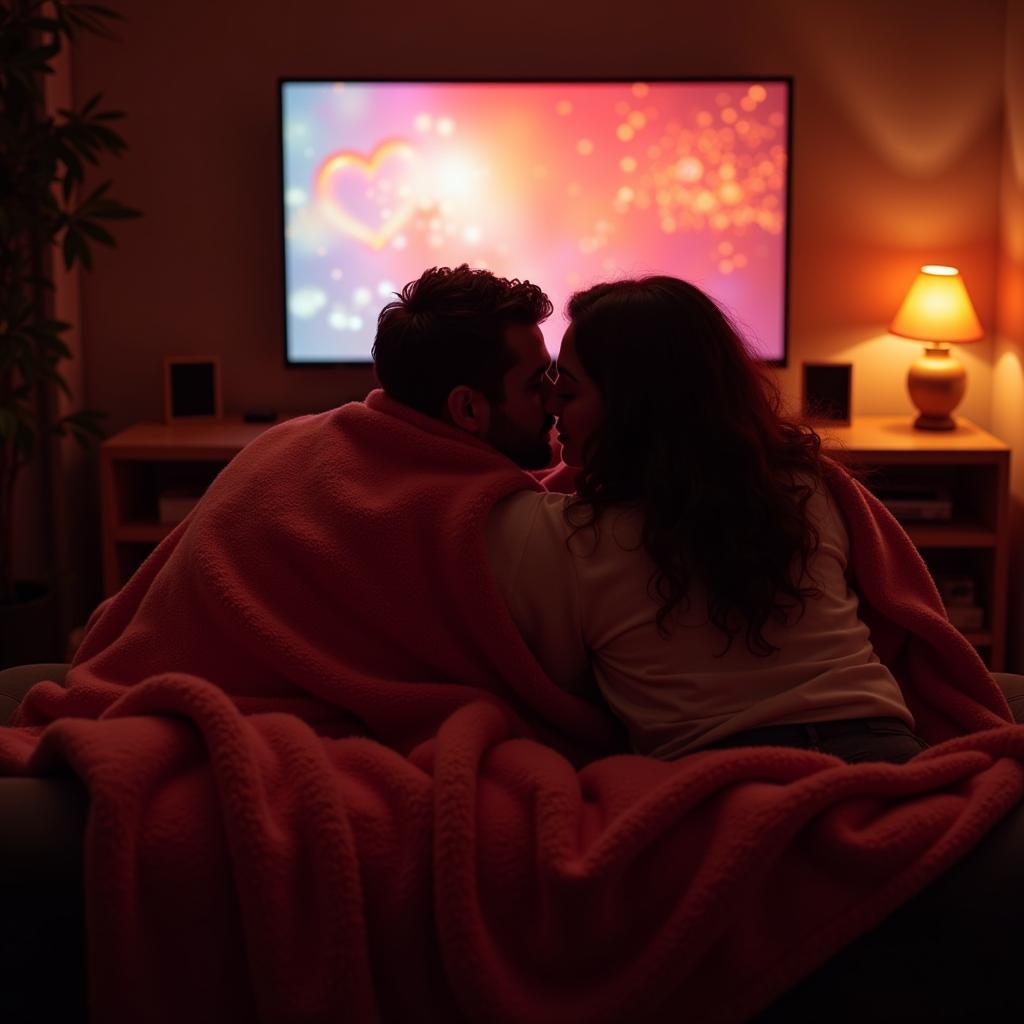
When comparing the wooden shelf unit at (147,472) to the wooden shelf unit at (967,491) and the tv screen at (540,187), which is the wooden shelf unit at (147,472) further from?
the wooden shelf unit at (967,491)

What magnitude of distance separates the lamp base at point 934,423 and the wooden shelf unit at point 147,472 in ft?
5.38

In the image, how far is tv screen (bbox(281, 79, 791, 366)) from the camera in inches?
146

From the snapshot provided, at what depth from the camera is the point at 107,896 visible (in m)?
1.27

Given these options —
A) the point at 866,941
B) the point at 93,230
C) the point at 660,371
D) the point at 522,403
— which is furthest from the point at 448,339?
the point at 93,230

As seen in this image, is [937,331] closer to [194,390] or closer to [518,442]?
[194,390]

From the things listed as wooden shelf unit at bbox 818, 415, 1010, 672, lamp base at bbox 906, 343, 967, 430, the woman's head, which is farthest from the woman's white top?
lamp base at bbox 906, 343, 967, 430

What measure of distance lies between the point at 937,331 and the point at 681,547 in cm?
226

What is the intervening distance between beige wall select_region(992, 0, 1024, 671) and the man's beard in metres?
2.02

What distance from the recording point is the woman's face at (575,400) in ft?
5.79

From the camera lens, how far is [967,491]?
149 inches

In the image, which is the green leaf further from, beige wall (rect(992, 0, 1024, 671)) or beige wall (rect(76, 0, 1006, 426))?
beige wall (rect(992, 0, 1024, 671))

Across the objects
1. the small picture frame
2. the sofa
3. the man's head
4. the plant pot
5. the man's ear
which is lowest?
the plant pot

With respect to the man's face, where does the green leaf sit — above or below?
above

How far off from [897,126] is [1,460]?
2362mm
